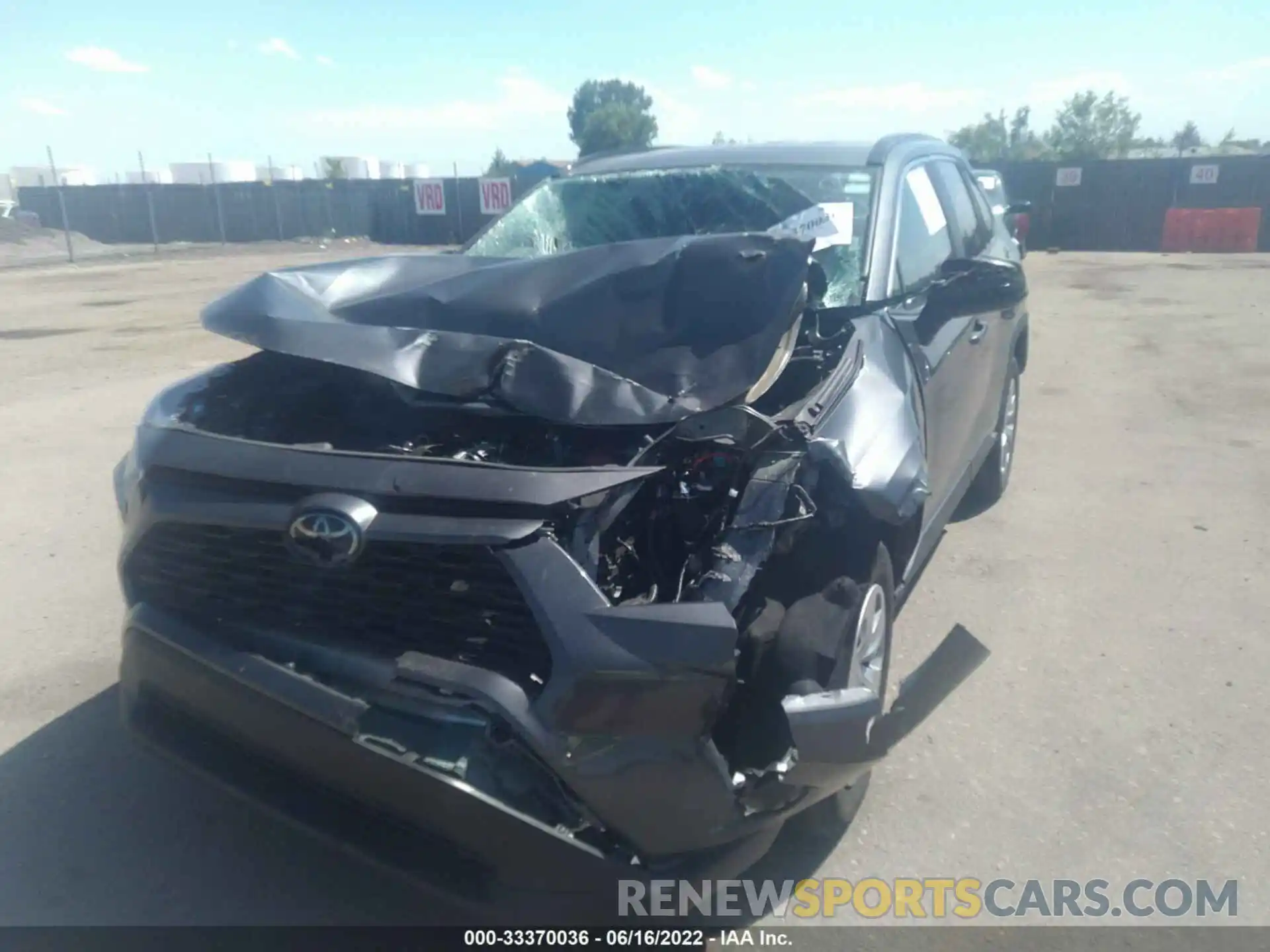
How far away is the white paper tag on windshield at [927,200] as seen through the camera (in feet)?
14.8

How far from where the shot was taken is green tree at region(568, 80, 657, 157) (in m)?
47.3

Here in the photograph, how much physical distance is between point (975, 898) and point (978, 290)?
1.95 m

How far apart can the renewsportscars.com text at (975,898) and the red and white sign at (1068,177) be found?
87.3 ft

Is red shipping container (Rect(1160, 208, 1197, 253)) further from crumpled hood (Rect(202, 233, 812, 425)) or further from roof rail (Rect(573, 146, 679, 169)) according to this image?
crumpled hood (Rect(202, 233, 812, 425))

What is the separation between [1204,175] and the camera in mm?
25797

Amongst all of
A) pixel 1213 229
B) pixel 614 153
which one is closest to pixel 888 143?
pixel 614 153

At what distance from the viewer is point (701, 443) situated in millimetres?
2723

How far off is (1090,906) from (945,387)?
6.00 ft

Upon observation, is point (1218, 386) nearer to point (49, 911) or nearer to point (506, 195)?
point (49, 911)

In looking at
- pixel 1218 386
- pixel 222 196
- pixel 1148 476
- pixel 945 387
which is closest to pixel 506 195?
pixel 222 196

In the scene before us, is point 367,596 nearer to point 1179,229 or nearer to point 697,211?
point 697,211

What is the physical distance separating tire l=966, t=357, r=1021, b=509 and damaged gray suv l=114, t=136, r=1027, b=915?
7.30 feet

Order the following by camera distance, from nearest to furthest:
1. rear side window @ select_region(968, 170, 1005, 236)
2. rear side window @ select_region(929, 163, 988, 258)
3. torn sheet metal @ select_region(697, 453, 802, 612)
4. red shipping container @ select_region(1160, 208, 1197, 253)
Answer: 1. torn sheet metal @ select_region(697, 453, 802, 612)
2. rear side window @ select_region(929, 163, 988, 258)
3. rear side window @ select_region(968, 170, 1005, 236)
4. red shipping container @ select_region(1160, 208, 1197, 253)

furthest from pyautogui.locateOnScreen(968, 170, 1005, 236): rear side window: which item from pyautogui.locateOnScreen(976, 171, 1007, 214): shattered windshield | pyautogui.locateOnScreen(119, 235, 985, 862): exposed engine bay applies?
pyautogui.locateOnScreen(976, 171, 1007, 214): shattered windshield
